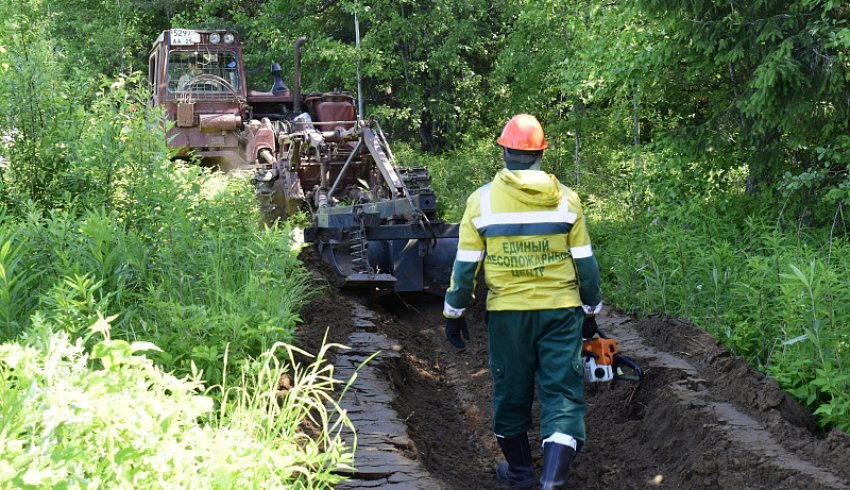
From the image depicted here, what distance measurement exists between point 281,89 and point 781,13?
32.2 ft

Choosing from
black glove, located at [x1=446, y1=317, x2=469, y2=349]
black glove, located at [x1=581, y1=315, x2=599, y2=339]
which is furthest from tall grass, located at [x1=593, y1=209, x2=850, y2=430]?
black glove, located at [x1=446, y1=317, x2=469, y2=349]

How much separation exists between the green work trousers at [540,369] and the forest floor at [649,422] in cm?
56

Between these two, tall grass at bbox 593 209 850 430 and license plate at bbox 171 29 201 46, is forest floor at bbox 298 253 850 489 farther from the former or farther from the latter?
license plate at bbox 171 29 201 46

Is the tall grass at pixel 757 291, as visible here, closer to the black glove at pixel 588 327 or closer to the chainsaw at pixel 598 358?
the chainsaw at pixel 598 358

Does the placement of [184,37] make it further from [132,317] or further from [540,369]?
[540,369]

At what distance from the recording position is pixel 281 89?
17.7 metres

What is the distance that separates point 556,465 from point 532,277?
3.48 feet

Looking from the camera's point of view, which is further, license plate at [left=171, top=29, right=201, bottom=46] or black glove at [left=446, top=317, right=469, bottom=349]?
license plate at [left=171, top=29, right=201, bottom=46]

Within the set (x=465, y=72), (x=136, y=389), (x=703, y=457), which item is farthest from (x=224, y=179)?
(x=465, y=72)

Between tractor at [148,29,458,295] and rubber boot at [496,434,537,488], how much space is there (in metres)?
4.94

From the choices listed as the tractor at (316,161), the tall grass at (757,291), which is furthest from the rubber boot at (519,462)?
the tractor at (316,161)

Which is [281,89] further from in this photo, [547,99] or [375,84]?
[375,84]

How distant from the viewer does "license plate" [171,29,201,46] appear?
15.6 m

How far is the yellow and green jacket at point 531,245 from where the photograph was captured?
5676 mm
